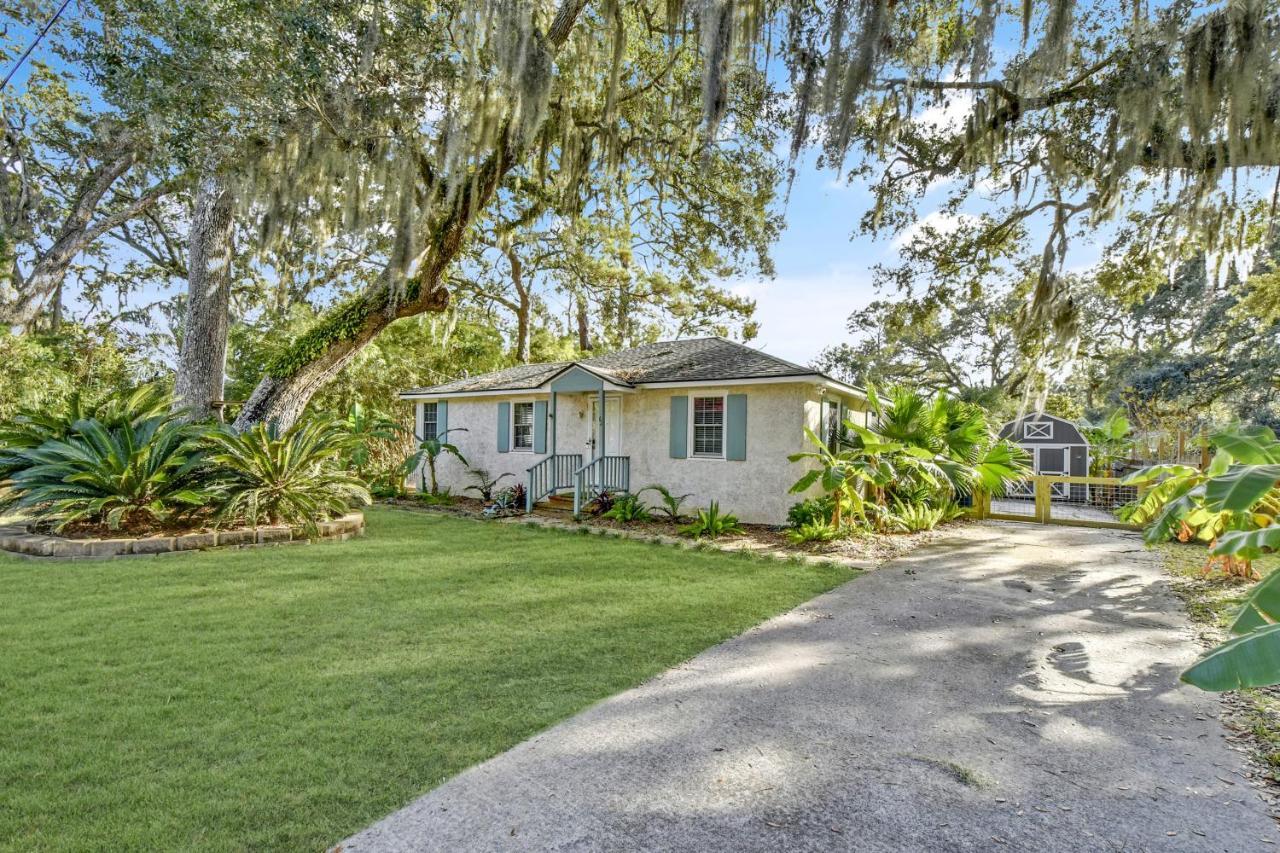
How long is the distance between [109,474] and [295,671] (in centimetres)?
583

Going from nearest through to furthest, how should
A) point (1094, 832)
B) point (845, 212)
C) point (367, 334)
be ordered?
point (1094, 832), point (845, 212), point (367, 334)

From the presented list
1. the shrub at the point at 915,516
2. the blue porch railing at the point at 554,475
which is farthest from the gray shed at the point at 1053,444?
the blue porch railing at the point at 554,475

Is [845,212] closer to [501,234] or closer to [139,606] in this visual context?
[501,234]

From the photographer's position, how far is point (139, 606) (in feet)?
16.3

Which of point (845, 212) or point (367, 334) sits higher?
point (845, 212)

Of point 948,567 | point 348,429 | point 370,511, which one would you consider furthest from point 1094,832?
point 348,429

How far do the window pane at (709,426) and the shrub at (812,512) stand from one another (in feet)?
6.06

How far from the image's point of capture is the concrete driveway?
2.26 meters

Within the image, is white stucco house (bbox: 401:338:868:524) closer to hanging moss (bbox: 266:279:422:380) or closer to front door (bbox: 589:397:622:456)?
front door (bbox: 589:397:622:456)

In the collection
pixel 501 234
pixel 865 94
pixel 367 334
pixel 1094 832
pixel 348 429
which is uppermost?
pixel 501 234

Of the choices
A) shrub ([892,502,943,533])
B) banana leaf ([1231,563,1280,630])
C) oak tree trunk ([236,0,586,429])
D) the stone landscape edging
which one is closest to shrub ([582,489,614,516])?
the stone landscape edging

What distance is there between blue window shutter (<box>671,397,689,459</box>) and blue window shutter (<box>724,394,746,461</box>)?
0.79m

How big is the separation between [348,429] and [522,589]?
9329 mm

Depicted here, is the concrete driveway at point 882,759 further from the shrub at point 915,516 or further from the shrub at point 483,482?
the shrub at point 483,482
